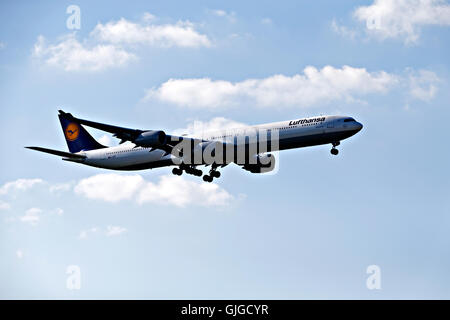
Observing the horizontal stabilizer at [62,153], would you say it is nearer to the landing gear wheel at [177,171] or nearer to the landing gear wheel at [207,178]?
the landing gear wheel at [177,171]

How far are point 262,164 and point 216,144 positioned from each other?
386 inches

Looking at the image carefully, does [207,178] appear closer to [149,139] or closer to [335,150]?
[149,139]

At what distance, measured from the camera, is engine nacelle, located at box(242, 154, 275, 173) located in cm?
6819

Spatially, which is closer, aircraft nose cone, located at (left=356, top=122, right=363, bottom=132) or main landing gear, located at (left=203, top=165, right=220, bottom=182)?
aircraft nose cone, located at (left=356, top=122, right=363, bottom=132)

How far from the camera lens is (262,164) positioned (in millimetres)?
68438

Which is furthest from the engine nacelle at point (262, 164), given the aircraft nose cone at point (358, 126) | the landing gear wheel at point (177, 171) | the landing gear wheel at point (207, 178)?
the aircraft nose cone at point (358, 126)

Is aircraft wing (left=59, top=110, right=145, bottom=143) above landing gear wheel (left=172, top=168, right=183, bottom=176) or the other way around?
above

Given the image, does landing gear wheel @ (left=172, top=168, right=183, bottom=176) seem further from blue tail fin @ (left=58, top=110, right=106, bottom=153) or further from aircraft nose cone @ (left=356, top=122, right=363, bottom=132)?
aircraft nose cone @ (left=356, top=122, right=363, bottom=132)

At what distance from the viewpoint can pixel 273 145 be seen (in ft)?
190

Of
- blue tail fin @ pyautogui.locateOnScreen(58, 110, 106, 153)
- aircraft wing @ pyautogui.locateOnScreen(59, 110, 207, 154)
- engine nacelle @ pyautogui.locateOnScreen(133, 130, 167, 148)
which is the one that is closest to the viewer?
aircraft wing @ pyautogui.locateOnScreen(59, 110, 207, 154)

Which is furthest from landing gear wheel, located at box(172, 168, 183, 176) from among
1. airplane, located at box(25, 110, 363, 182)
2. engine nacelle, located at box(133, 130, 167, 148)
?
engine nacelle, located at box(133, 130, 167, 148)
